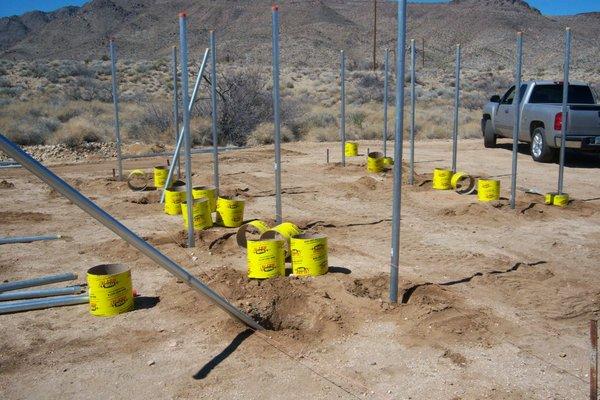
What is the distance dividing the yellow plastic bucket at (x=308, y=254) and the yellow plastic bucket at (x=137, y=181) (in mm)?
5777

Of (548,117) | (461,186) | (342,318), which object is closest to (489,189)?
(461,186)

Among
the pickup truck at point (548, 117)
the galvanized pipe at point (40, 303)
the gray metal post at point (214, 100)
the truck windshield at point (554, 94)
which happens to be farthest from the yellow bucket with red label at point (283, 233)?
the truck windshield at point (554, 94)

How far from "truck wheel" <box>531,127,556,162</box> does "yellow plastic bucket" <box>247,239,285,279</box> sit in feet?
32.5

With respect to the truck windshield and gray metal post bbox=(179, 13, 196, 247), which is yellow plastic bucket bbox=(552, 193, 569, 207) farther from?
the truck windshield

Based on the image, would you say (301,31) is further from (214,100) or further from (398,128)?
(398,128)

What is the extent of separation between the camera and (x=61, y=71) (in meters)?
38.1

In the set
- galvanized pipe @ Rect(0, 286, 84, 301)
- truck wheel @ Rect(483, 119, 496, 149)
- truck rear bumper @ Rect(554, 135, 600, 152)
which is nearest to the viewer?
galvanized pipe @ Rect(0, 286, 84, 301)

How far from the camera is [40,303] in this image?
5.34m

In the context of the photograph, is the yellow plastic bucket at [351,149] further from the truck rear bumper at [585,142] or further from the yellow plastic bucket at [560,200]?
the yellow plastic bucket at [560,200]

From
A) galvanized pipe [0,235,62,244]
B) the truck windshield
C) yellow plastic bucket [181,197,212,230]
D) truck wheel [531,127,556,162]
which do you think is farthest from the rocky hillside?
galvanized pipe [0,235,62,244]

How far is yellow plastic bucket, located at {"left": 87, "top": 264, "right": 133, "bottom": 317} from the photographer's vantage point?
5.07m

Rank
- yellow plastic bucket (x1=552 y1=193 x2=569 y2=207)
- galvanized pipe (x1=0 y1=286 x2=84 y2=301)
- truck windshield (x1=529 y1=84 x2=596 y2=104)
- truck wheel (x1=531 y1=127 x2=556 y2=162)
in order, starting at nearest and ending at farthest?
galvanized pipe (x1=0 y1=286 x2=84 y2=301) < yellow plastic bucket (x1=552 y1=193 x2=569 y2=207) < truck wheel (x1=531 y1=127 x2=556 y2=162) < truck windshield (x1=529 y1=84 x2=596 y2=104)

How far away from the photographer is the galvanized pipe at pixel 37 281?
562 centimetres

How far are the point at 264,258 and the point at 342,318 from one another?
1128mm
